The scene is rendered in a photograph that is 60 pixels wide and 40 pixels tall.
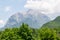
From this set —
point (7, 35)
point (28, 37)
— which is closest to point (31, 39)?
point (28, 37)

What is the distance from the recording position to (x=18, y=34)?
6356 cm

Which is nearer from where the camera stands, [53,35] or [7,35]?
[7,35]

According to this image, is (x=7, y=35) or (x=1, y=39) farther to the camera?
(x=1, y=39)

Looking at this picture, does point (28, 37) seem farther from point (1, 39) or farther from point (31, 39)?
point (1, 39)

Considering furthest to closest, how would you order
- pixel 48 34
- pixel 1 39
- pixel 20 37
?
pixel 48 34
pixel 1 39
pixel 20 37

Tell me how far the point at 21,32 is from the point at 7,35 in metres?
4.57

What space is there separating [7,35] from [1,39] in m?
5.02

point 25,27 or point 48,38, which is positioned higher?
point 25,27

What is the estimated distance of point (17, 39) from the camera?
62.8 meters

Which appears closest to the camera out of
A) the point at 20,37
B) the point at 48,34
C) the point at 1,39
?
the point at 20,37

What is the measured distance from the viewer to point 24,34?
201ft

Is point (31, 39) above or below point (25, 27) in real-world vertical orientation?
below

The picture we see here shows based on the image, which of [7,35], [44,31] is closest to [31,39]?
[7,35]

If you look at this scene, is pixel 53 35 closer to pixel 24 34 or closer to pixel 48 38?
pixel 48 38
